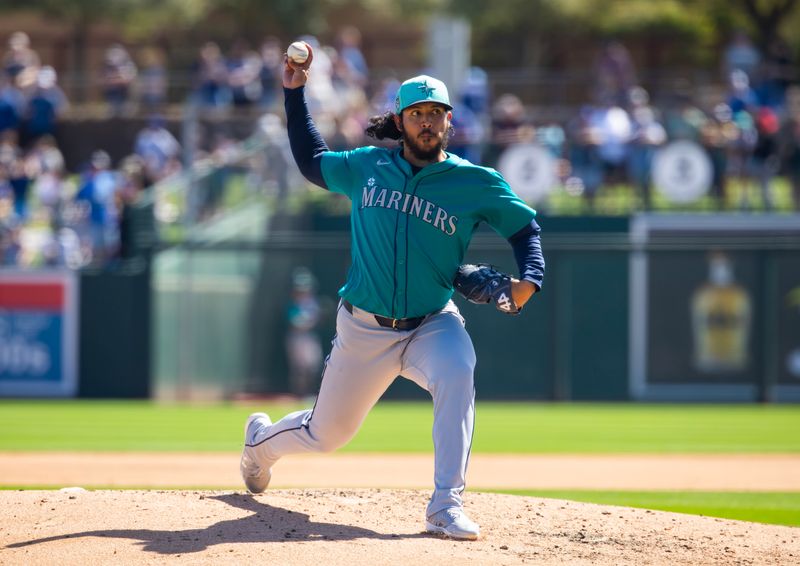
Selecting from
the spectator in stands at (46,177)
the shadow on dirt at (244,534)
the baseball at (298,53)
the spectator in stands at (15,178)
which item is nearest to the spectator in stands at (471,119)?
the spectator in stands at (46,177)

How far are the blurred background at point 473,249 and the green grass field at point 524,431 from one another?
0.70 metres

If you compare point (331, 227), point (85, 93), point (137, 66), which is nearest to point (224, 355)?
point (331, 227)

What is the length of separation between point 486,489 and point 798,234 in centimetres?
1010

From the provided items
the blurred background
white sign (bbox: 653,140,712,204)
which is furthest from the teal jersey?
white sign (bbox: 653,140,712,204)

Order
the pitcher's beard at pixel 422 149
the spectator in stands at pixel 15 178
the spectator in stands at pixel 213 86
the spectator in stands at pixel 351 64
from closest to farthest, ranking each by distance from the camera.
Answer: the pitcher's beard at pixel 422 149 → the spectator in stands at pixel 15 178 → the spectator in stands at pixel 351 64 → the spectator in stands at pixel 213 86

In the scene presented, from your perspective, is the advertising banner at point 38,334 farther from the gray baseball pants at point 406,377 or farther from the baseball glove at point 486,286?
the baseball glove at point 486,286

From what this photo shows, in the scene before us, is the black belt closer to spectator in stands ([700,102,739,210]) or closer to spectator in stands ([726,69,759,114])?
spectator in stands ([700,102,739,210])

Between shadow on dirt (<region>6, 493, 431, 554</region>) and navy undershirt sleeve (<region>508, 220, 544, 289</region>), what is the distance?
1283 mm

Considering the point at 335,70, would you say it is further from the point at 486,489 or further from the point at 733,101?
the point at 486,489

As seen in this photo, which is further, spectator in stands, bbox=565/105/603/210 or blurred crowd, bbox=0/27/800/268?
spectator in stands, bbox=565/105/603/210

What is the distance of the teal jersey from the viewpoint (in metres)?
5.57

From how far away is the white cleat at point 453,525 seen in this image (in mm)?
5355

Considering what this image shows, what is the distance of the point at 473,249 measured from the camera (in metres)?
16.1

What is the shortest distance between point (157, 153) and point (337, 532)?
45.0 feet
